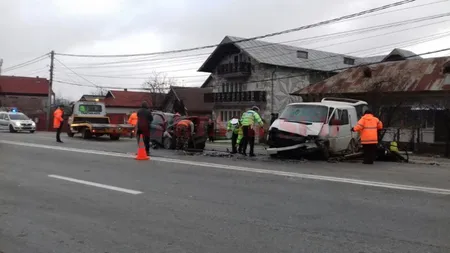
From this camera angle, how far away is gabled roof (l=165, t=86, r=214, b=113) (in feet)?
193

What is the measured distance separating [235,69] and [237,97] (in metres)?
3.07

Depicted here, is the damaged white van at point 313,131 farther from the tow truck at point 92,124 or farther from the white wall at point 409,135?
the tow truck at point 92,124

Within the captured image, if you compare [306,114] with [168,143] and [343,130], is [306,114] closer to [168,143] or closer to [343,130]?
[343,130]

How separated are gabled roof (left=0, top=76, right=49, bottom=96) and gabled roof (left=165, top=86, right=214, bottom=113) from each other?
122 feet

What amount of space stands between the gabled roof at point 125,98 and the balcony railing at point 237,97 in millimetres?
24699

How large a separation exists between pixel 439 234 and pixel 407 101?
22998mm

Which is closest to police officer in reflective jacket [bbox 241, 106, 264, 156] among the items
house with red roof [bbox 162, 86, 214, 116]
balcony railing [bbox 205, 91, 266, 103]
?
balcony railing [bbox 205, 91, 266, 103]

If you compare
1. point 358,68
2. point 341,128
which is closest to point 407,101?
point 358,68

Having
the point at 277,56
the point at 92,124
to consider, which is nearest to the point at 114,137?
the point at 92,124

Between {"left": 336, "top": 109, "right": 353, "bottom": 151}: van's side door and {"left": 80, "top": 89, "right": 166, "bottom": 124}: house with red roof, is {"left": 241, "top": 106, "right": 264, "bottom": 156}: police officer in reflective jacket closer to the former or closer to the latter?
{"left": 336, "top": 109, "right": 353, "bottom": 151}: van's side door

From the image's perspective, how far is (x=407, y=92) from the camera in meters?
27.1

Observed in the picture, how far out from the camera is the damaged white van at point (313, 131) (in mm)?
13469

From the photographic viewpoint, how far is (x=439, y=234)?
214 inches

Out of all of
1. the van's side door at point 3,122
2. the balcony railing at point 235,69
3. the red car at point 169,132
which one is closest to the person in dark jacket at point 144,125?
the red car at point 169,132
